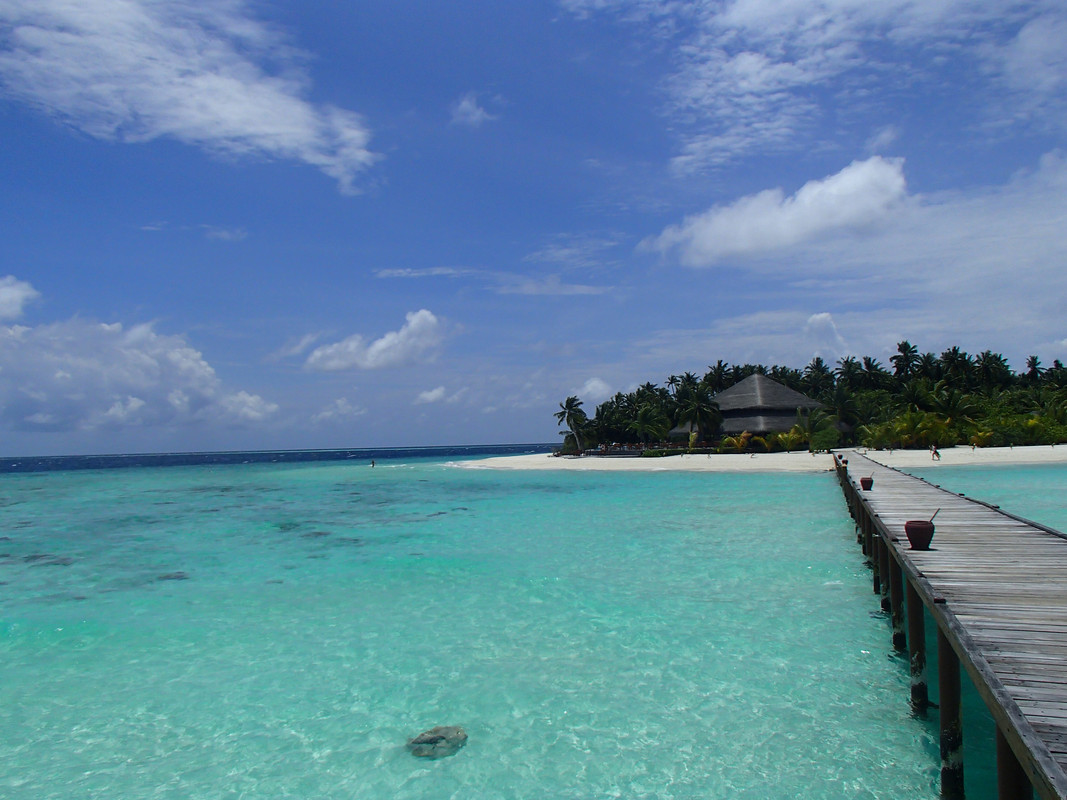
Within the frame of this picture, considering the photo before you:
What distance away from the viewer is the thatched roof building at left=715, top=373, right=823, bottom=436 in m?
54.8

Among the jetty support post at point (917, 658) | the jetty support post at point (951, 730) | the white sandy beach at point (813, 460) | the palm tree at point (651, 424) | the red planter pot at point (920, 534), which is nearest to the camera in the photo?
the jetty support post at point (951, 730)

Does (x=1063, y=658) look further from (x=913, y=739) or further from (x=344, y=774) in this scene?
(x=344, y=774)

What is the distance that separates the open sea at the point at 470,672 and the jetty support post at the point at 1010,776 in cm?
159

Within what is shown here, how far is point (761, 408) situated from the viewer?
56.0 m

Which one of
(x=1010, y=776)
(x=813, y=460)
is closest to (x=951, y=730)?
(x=1010, y=776)

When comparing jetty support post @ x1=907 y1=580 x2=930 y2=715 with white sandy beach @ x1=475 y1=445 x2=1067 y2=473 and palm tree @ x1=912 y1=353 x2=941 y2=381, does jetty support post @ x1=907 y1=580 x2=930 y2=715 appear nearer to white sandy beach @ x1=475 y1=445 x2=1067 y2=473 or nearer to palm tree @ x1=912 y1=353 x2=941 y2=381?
white sandy beach @ x1=475 y1=445 x2=1067 y2=473

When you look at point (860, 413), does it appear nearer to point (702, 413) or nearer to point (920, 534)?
point (702, 413)

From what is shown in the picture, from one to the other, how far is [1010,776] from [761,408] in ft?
179

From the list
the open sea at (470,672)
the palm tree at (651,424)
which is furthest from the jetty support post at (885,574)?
the palm tree at (651,424)

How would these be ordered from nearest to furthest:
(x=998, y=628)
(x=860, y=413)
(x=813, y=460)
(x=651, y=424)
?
(x=998, y=628) < (x=813, y=460) < (x=860, y=413) < (x=651, y=424)

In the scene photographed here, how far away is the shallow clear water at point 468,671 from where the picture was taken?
6157 millimetres

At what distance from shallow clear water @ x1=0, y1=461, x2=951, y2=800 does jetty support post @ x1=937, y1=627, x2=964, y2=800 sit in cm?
15

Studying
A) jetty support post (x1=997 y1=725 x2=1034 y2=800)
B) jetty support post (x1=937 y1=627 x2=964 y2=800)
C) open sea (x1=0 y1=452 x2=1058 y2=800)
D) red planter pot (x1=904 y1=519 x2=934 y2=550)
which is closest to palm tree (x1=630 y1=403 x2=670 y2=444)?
open sea (x1=0 y1=452 x2=1058 y2=800)

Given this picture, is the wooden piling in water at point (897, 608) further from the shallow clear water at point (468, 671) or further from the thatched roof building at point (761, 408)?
the thatched roof building at point (761, 408)
